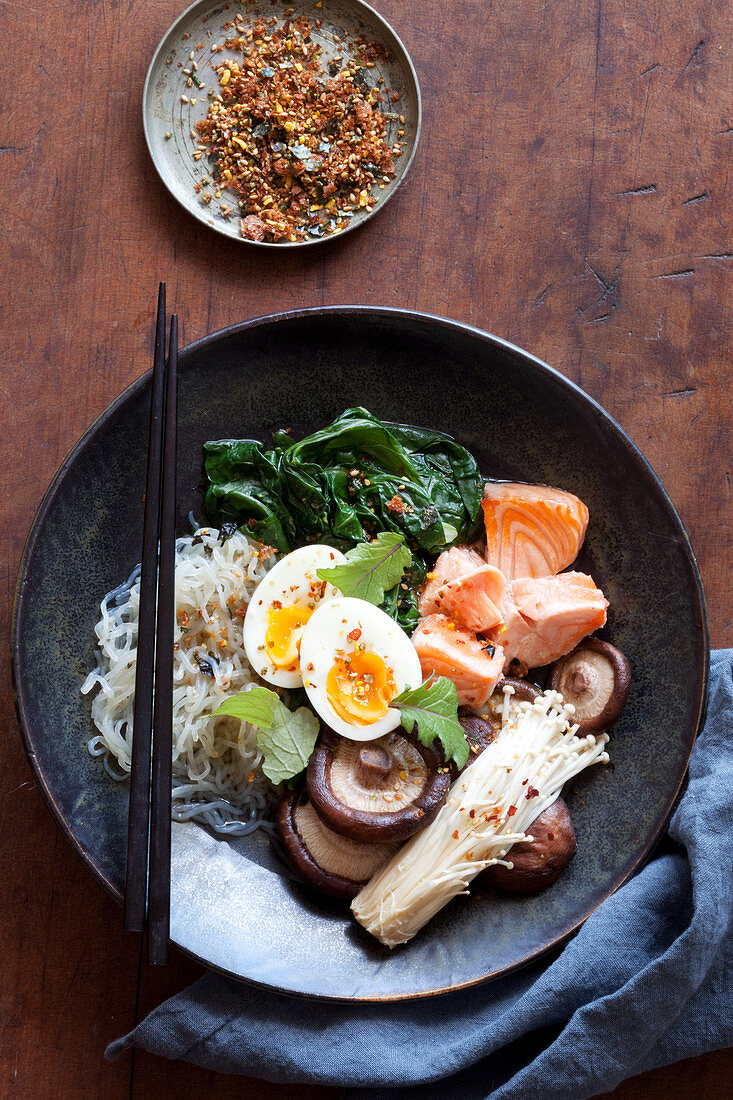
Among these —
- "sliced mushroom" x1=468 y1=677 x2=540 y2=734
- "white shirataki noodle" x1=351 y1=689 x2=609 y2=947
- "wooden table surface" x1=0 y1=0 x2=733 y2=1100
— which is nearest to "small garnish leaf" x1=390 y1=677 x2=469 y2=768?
"white shirataki noodle" x1=351 y1=689 x2=609 y2=947

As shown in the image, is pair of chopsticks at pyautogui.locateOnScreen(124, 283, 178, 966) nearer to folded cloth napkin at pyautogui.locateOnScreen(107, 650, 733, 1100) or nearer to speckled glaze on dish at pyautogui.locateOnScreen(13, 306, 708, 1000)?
speckled glaze on dish at pyautogui.locateOnScreen(13, 306, 708, 1000)

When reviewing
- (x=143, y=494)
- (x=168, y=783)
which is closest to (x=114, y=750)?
(x=168, y=783)

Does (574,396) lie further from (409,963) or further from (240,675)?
(409,963)

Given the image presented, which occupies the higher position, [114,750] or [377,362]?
[377,362]

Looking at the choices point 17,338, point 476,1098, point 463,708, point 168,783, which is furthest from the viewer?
point 17,338

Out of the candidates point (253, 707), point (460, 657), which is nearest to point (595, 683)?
point (460, 657)
